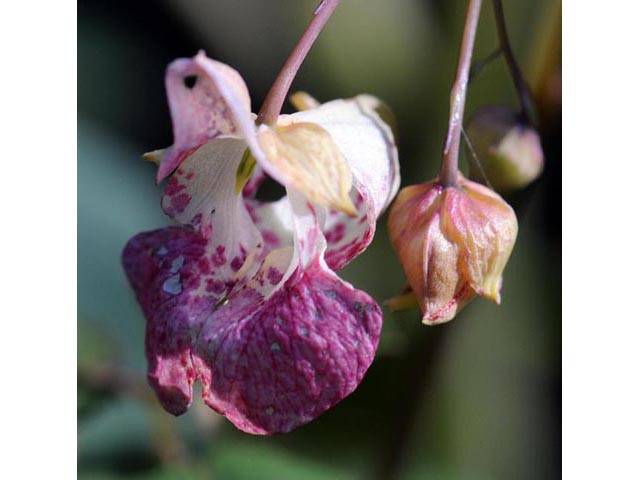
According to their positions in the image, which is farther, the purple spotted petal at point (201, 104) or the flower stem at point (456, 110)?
the flower stem at point (456, 110)

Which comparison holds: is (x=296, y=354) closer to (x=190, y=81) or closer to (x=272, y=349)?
(x=272, y=349)

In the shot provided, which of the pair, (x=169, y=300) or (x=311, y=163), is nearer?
(x=311, y=163)

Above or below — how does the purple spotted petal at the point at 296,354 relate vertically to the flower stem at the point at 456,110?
below

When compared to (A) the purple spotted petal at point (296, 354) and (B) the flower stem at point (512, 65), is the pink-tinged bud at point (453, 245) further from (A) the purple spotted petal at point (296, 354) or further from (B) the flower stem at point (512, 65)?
(B) the flower stem at point (512, 65)

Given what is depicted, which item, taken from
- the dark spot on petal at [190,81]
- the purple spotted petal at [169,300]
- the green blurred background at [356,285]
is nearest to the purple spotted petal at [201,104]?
the dark spot on petal at [190,81]

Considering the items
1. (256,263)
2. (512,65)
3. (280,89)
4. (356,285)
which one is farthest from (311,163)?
(356,285)

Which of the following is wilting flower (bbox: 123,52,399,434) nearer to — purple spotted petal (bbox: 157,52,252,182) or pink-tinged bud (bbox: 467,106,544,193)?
purple spotted petal (bbox: 157,52,252,182)

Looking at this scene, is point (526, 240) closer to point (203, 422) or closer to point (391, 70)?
point (391, 70)
